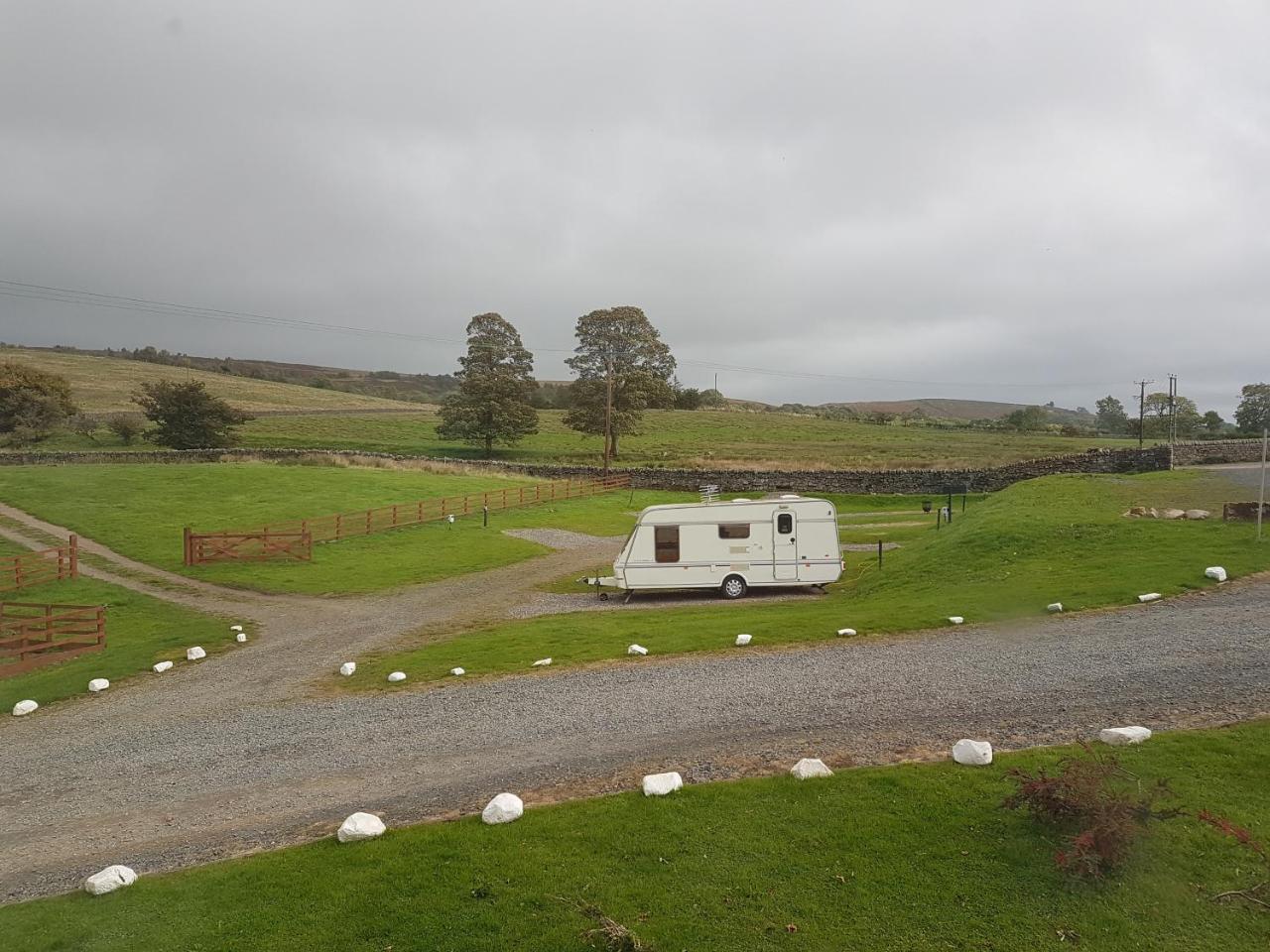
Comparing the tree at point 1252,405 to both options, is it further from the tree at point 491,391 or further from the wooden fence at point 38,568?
the wooden fence at point 38,568

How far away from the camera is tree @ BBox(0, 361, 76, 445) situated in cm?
4805

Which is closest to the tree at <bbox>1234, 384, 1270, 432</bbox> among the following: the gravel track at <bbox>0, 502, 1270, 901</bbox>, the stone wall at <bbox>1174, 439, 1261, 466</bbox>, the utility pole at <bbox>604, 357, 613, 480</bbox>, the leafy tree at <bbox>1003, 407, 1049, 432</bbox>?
the leafy tree at <bbox>1003, 407, 1049, 432</bbox>

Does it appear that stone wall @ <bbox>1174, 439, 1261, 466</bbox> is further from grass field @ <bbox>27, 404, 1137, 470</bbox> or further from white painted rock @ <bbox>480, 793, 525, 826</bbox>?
white painted rock @ <bbox>480, 793, 525, 826</bbox>

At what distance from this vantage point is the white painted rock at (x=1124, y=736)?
7.09m

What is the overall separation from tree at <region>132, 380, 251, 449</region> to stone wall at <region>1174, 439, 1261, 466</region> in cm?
5599

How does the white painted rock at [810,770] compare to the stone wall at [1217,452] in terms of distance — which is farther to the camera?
the stone wall at [1217,452]

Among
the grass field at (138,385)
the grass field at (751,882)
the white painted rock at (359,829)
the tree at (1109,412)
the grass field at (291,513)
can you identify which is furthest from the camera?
the tree at (1109,412)

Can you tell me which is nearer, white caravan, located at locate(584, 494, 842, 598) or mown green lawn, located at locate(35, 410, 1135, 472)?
white caravan, located at locate(584, 494, 842, 598)

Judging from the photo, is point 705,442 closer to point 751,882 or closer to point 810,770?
point 810,770

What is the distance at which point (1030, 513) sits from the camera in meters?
21.0

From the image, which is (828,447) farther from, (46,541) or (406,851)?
(406,851)

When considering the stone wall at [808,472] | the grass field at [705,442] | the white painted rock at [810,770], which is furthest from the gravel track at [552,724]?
the grass field at [705,442]

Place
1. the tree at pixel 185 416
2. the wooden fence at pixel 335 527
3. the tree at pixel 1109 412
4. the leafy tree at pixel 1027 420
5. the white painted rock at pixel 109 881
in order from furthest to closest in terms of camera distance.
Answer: the tree at pixel 1109 412 → the leafy tree at pixel 1027 420 → the tree at pixel 185 416 → the wooden fence at pixel 335 527 → the white painted rock at pixel 109 881

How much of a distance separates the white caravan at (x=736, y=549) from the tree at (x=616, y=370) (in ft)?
111
